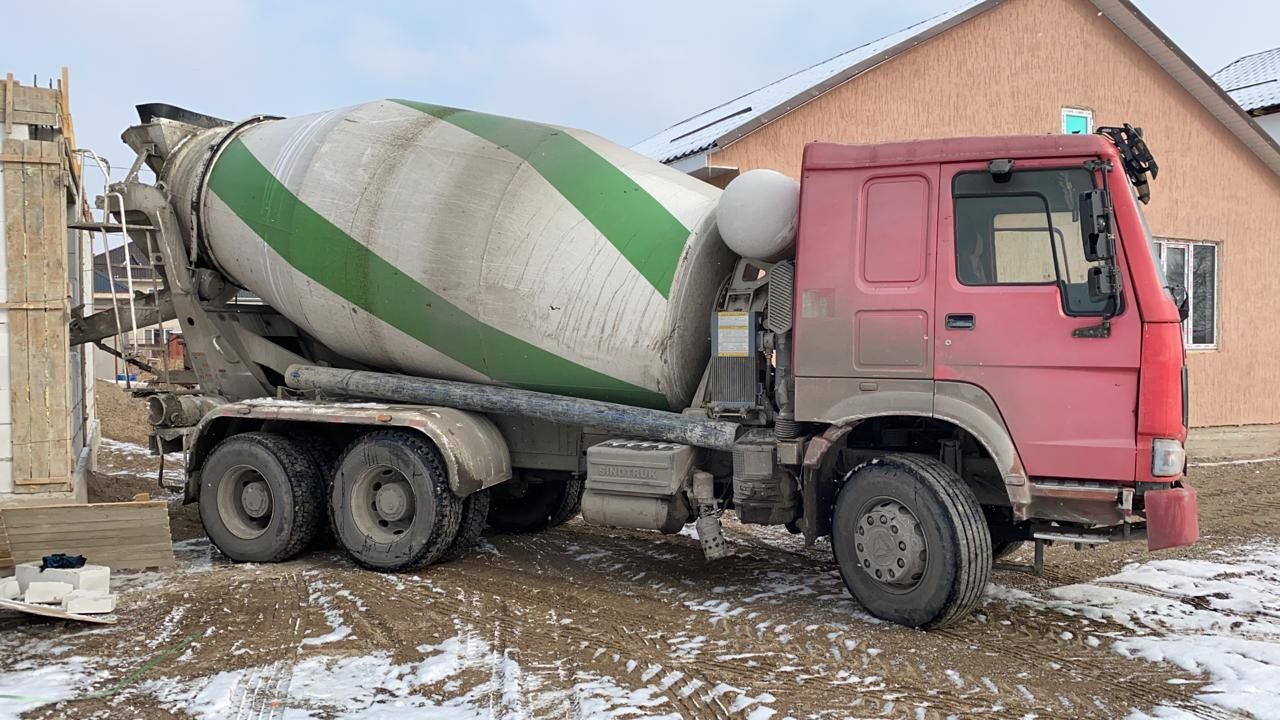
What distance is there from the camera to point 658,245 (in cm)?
714

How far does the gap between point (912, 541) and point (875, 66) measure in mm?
8610

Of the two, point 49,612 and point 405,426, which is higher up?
point 405,426

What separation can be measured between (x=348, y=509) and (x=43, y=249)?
3.11m

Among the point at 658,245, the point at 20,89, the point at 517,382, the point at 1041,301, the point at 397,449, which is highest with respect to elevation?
the point at 20,89

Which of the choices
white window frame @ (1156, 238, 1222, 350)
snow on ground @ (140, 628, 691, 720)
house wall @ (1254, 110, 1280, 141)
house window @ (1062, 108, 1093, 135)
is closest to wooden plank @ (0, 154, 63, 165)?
snow on ground @ (140, 628, 691, 720)

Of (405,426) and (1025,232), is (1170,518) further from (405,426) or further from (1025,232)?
(405,426)

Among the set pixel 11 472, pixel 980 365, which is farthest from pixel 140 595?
pixel 980 365

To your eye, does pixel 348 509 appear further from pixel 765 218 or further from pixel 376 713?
pixel 765 218

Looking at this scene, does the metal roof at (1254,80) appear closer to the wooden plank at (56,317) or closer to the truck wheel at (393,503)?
the truck wheel at (393,503)

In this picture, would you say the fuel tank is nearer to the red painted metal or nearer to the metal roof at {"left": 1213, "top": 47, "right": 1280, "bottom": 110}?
the red painted metal

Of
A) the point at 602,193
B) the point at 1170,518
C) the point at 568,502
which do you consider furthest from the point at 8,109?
the point at 1170,518

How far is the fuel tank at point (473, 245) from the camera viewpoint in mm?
7129

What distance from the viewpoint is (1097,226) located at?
5.62 metres

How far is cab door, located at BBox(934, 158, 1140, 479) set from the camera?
5668 millimetres
